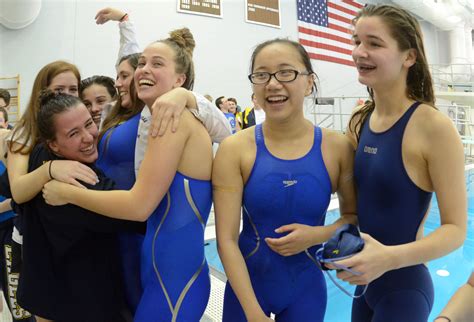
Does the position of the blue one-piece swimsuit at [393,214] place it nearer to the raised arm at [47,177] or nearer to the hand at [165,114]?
the hand at [165,114]

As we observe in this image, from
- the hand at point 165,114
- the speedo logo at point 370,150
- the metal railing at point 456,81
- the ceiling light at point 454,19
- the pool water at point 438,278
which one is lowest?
the pool water at point 438,278

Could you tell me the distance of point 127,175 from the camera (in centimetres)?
156

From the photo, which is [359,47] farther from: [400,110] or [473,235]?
[473,235]

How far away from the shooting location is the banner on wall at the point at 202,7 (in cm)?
815

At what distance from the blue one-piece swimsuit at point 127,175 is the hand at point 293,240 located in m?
0.59

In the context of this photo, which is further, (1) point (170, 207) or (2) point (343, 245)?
(1) point (170, 207)

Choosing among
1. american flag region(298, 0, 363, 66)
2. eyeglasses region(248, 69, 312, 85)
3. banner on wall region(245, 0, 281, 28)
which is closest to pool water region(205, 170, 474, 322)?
eyeglasses region(248, 69, 312, 85)

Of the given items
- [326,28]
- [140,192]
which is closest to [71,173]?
[140,192]

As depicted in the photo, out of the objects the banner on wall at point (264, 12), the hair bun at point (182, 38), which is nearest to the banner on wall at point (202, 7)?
the banner on wall at point (264, 12)

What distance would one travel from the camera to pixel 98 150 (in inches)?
65.7

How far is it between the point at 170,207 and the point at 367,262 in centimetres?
72

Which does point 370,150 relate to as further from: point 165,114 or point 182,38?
point 182,38

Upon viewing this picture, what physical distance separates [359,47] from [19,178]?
4.56 ft

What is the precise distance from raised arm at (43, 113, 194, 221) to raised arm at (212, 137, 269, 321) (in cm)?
19
